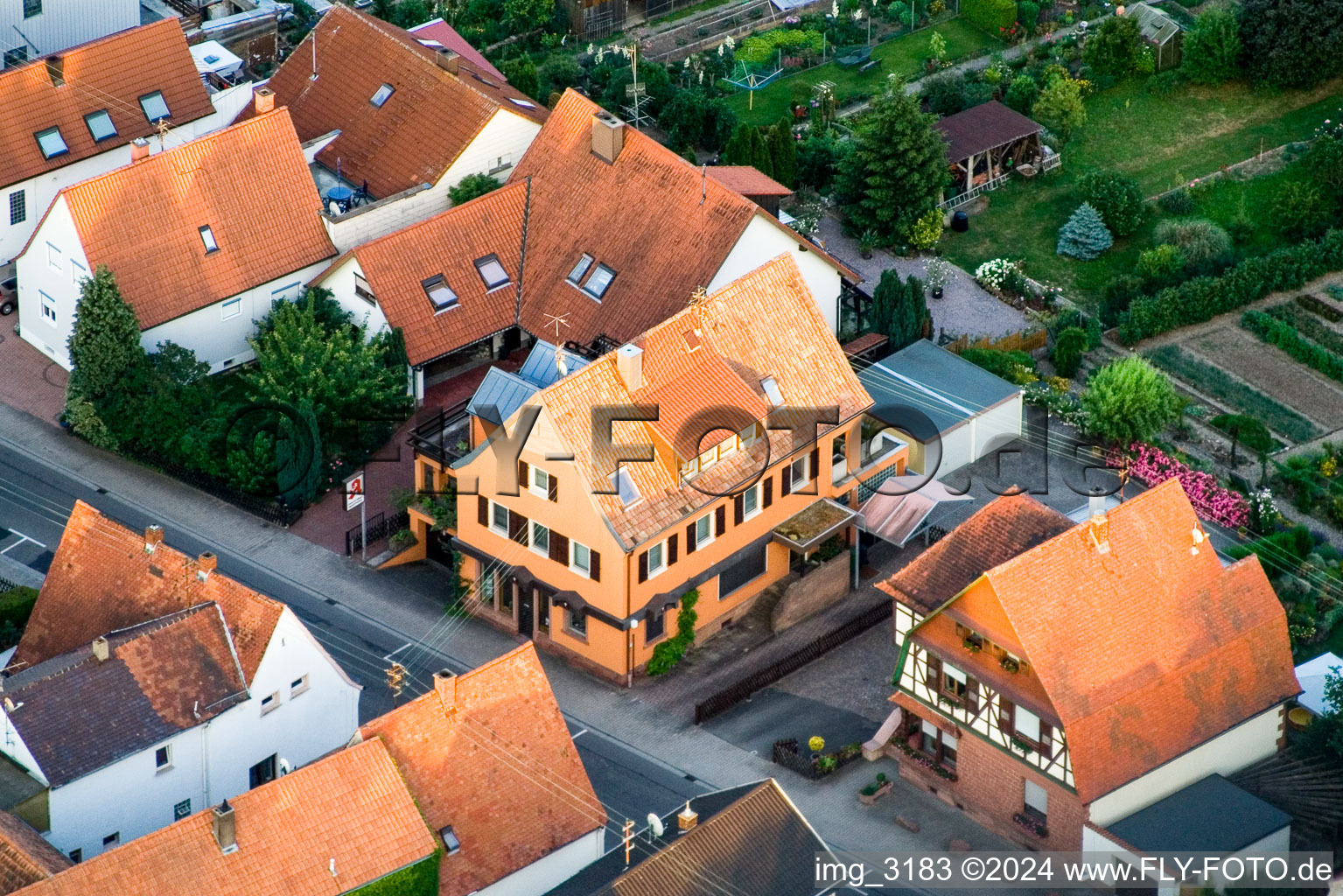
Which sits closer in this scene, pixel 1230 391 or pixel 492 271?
pixel 492 271

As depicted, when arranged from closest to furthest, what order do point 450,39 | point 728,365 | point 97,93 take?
point 728,365 < point 97,93 < point 450,39

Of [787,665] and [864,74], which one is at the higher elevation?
[864,74]

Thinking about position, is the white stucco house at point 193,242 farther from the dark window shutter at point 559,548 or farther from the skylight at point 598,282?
the dark window shutter at point 559,548

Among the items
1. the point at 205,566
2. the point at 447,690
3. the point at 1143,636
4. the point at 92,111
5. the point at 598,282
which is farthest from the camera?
the point at 92,111

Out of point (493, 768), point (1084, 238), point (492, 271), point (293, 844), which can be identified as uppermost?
point (492, 271)

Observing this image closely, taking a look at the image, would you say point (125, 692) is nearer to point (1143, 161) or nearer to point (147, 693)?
point (147, 693)

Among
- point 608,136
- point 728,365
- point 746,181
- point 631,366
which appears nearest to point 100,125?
point 608,136

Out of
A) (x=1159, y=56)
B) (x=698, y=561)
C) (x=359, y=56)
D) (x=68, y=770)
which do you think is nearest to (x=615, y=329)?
(x=698, y=561)
